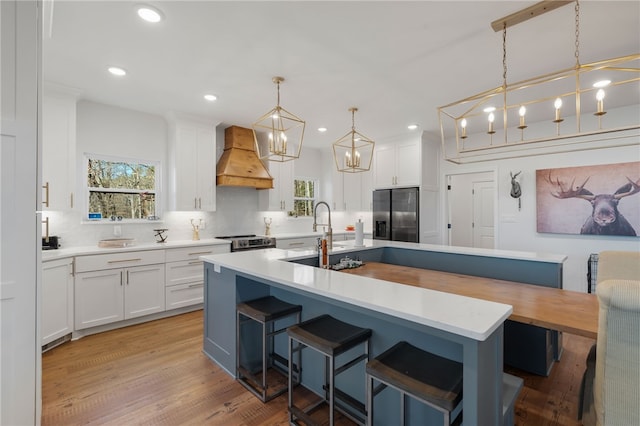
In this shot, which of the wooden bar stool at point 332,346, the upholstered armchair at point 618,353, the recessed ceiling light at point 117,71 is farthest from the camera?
the recessed ceiling light at point 117,71

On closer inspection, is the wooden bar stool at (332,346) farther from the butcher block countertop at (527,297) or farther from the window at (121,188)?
the window at (121,188)

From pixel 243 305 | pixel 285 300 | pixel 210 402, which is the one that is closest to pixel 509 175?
pixel 285 300

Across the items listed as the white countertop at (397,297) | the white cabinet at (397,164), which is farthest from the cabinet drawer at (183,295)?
the white cabinet at (397,164)

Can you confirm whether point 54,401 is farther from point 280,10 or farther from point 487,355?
point 280,10

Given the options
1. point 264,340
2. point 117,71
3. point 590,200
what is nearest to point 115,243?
point 117,71

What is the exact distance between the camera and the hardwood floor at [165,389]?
6.47 feet

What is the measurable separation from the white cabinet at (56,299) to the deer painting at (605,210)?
626 centimetres

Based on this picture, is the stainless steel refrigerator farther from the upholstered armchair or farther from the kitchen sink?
the kitchen sink

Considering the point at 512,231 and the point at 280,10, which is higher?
the point at 280,10

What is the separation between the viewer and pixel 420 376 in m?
1.32

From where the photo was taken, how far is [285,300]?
96.7 inches

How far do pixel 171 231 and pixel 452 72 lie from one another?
4.07 meters

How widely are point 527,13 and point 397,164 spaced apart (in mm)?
3462

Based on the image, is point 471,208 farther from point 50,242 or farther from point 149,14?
point 50,242
